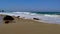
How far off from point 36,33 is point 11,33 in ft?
3.60

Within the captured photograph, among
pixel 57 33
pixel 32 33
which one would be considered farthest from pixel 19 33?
pixel 57 33

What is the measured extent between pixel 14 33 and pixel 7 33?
0.31 m

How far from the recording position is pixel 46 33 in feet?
18.4

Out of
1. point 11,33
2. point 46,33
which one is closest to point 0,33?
point 11,33

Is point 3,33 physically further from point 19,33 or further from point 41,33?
point 41,33

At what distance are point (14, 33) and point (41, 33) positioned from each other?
46.7 inches

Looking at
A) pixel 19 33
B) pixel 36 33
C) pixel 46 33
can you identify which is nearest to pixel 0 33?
pixel 19 33

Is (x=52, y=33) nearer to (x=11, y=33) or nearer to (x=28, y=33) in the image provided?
(x=28, y=33)

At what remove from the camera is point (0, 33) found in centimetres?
567

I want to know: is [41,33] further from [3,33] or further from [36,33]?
[3,33]

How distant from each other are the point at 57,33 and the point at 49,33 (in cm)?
35

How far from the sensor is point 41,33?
567 centimetres

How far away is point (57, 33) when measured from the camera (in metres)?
5.61

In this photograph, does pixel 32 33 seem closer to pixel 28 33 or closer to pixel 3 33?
pixel 28 33
